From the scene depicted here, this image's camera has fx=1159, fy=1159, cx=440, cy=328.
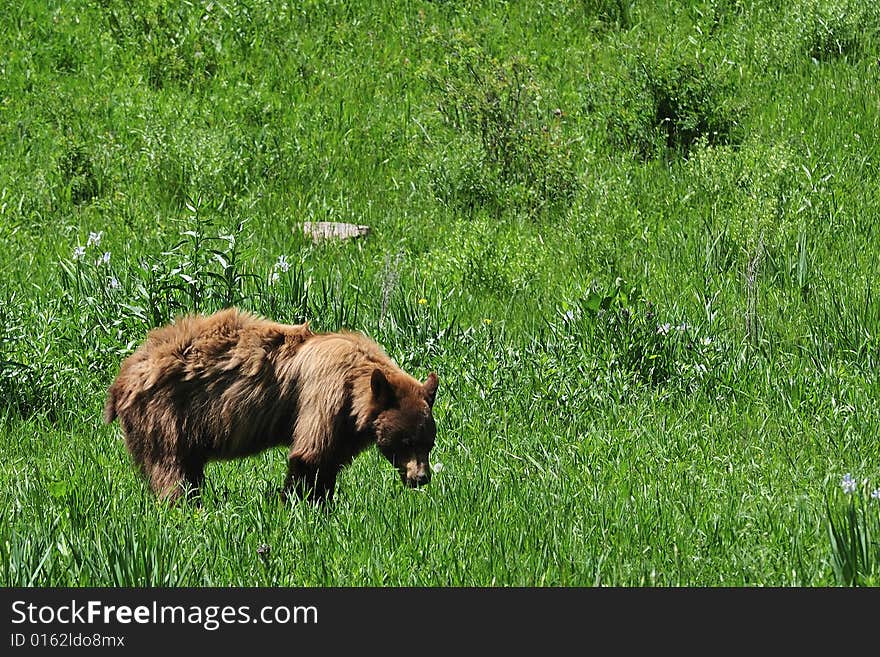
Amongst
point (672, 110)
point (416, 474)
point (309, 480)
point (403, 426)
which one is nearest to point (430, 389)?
point (403, 426)

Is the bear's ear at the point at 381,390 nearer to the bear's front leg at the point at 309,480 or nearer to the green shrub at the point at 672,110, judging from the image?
the bear's front leg at the point at 309,480

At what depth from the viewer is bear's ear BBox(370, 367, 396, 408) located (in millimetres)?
4992

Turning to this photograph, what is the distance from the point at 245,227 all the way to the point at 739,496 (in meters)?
6.33

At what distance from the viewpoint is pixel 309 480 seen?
5215 mm

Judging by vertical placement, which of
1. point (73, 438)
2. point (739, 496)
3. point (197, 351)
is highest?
point (197, 351)

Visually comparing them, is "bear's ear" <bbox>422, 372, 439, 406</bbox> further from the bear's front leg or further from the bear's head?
the bear's front leg

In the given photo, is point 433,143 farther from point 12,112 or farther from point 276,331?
point 276,331

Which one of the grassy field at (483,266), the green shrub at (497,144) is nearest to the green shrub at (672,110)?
the grassy field at (483,266)

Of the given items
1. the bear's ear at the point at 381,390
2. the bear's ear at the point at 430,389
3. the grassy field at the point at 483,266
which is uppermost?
the bear's ear at the point at 381,390

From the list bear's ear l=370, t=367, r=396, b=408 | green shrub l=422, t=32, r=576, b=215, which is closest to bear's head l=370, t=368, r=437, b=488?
bear's ear l=370, t=367, r=396, b=408

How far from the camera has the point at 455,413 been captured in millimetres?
6949

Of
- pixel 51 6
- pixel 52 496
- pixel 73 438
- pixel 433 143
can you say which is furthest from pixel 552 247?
pixel 51 6

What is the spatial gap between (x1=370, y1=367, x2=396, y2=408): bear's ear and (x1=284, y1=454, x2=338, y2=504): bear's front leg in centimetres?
41

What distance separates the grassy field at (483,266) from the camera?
479 centimetres
